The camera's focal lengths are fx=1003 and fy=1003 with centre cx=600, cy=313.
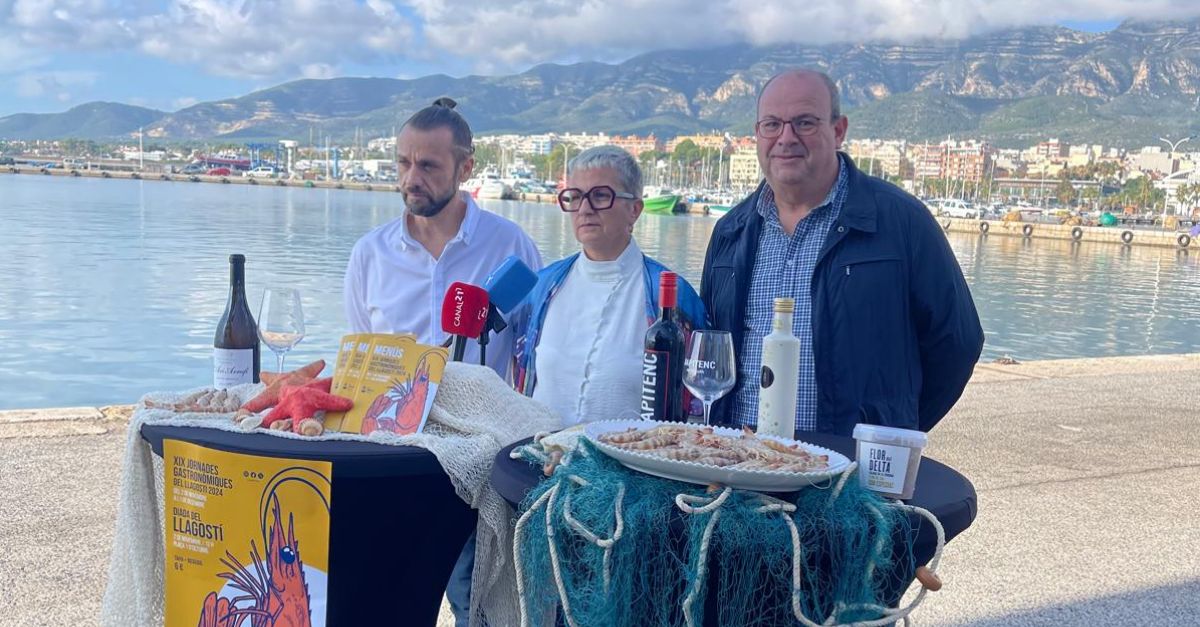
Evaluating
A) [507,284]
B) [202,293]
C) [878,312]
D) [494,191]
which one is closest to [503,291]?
[507,284]

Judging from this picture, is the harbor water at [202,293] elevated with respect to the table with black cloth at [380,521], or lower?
lower

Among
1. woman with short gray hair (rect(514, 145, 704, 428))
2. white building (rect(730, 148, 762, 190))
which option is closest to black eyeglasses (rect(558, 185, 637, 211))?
woman with short gray hair (rect(514, 145, 704, 428))

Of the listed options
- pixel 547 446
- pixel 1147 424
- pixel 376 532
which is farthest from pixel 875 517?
pixel 1147 424

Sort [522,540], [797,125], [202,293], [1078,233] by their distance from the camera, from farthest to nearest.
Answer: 1. [1078,233]
2. [202,293]
3. [797,125]
4. [522,540]

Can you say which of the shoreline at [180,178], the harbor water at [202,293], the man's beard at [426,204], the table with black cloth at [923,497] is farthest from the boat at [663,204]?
the table with black cloth at [923,497]

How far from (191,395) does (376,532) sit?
2.12 feet

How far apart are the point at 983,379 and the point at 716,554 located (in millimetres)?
8403

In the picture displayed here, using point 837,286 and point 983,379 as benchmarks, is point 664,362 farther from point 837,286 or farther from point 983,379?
point 983,379

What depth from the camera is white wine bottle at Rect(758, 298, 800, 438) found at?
215cm

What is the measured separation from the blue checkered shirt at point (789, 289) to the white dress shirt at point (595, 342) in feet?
1.21

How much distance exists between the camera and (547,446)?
213cm

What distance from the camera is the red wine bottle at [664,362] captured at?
2461 millimetres

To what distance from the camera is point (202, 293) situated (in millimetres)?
21172

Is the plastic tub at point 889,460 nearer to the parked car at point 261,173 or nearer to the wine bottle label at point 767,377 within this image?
the wine bottle label at point 767,377
